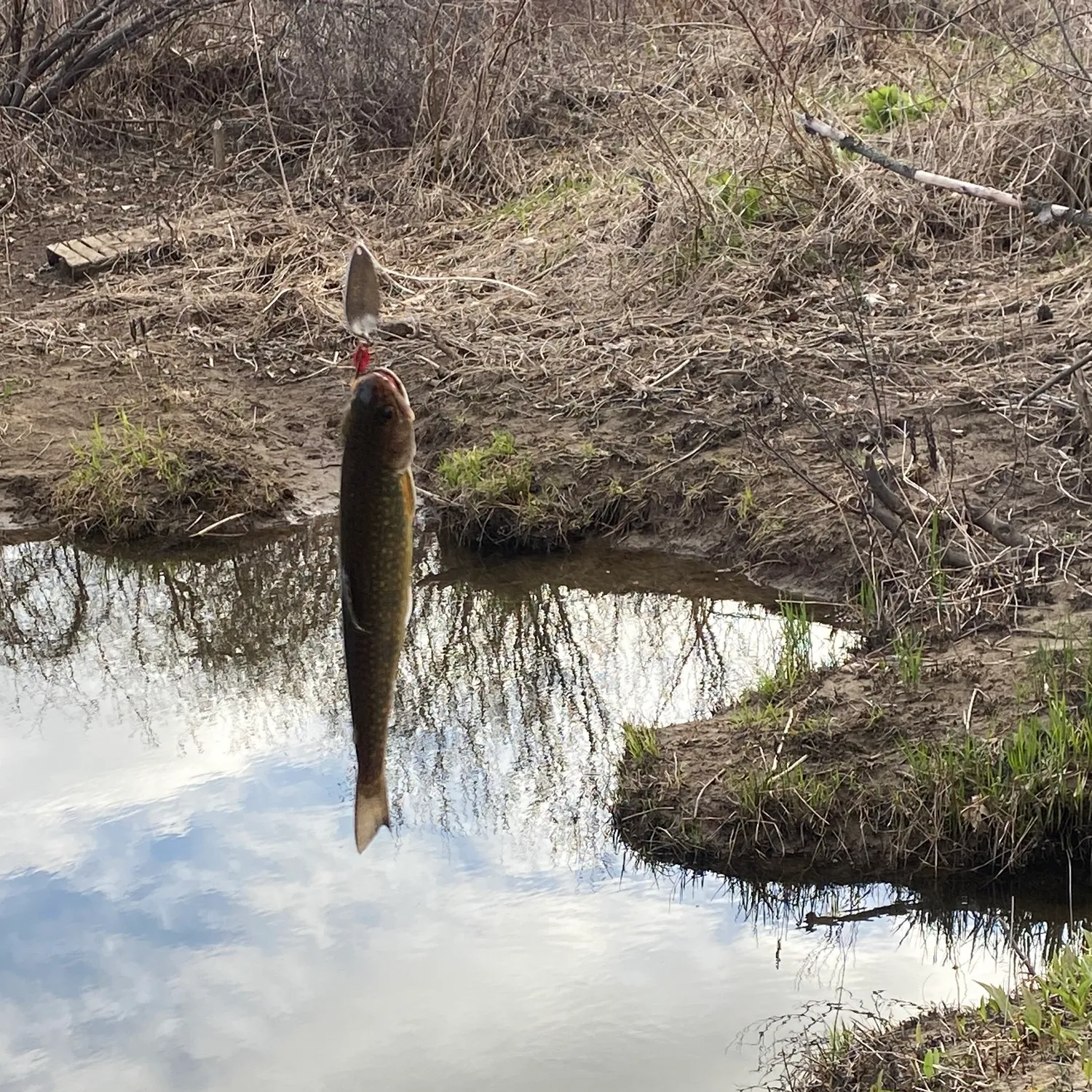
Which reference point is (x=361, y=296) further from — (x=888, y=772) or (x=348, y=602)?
(x=888, y=772)

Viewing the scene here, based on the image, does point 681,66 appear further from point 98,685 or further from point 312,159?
point 98,685

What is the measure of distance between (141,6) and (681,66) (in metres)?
4.05

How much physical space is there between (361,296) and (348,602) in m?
0.40

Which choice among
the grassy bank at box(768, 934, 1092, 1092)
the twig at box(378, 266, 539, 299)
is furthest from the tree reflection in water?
the twig at box(378, 266, 539, 299)

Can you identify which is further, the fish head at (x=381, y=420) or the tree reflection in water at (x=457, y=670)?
the tree reflection in water at (x=457, y=670)

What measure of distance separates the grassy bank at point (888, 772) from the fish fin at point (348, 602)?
327 cm

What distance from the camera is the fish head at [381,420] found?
1.58m

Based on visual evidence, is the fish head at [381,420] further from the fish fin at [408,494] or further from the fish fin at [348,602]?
the fish fin at [348,602]

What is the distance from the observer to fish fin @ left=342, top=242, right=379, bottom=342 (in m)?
1.45

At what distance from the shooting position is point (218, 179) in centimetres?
1162

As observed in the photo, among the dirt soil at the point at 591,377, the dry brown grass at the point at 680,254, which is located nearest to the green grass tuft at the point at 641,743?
the dry brown grass at the point at 680,254

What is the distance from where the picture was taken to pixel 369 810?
186cm

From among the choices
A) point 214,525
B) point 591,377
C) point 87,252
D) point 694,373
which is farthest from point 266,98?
point 694,373

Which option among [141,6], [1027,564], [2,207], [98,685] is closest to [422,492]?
[98,685]
